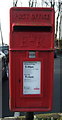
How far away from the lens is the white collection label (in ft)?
15.1

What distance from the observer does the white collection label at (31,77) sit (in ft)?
15.1

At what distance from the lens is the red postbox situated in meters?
4.53

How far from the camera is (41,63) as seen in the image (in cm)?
461

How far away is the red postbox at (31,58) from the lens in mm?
4531

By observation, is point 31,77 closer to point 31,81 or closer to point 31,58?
point 31,81

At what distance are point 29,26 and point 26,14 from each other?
0.17 m

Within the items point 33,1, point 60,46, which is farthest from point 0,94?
point 60,46

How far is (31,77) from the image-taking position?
15.2 feet

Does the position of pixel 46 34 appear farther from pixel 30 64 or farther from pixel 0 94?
pixel 0 94

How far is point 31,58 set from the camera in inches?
181

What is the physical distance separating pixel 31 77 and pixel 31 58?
0.87 feet

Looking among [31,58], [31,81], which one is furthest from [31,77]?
[31,58]

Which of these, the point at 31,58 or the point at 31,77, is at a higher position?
the point at 31,58

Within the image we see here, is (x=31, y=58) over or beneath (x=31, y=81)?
over
